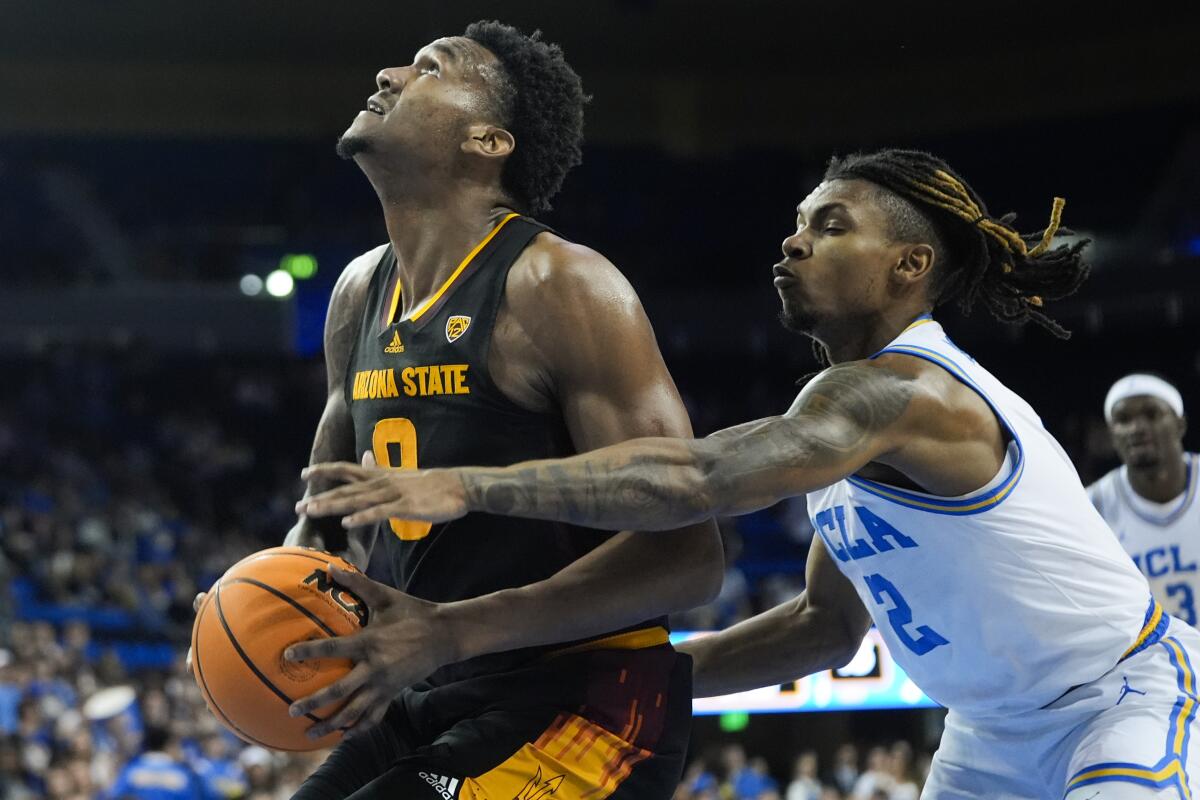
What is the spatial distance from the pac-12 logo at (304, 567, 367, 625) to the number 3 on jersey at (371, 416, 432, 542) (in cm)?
34

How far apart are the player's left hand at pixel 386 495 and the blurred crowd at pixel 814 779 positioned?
31.0ft

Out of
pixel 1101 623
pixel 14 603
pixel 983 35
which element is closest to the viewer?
pixel 1101 623

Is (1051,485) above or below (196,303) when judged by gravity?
below

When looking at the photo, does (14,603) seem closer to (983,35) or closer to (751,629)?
(751,629)

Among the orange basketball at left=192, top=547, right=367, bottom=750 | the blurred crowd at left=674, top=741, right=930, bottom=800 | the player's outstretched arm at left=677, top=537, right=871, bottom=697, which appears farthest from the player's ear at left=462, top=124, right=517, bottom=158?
the blurred crowd at left=674, top=741, right=930, bottom=800

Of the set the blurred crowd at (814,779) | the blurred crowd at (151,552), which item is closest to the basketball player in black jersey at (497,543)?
the blurred crowd at (151,552)

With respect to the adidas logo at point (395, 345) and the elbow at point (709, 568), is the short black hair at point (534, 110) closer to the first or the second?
the adidas logo at point (395, 345)

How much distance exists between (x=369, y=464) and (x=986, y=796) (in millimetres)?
1767

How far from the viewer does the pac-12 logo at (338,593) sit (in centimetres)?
272

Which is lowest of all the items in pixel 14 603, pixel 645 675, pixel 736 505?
pixel 645 675

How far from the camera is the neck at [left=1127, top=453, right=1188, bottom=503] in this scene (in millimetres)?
7059

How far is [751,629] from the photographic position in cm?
378

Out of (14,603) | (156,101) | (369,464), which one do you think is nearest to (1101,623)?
(369,464)

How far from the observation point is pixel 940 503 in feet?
10.2
